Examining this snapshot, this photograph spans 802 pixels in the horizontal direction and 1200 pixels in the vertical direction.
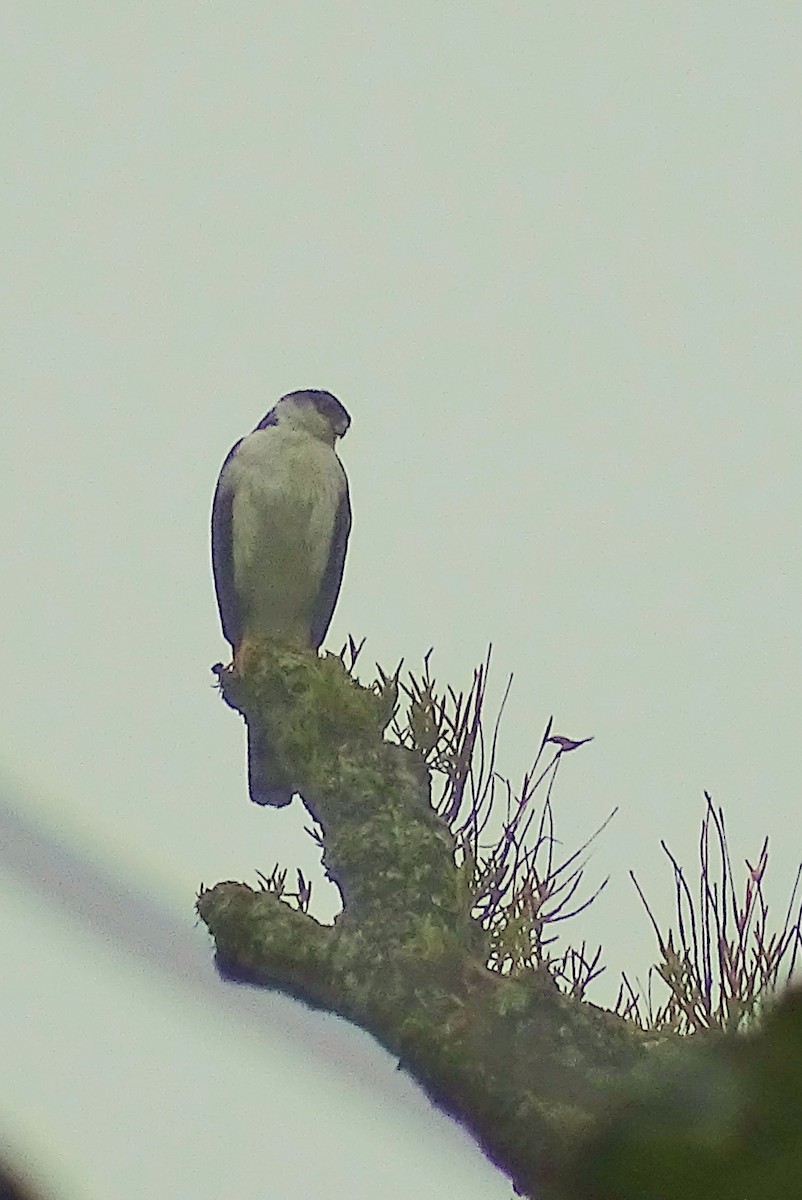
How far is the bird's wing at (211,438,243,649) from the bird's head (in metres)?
0.32

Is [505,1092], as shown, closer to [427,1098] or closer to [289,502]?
[427,1098]

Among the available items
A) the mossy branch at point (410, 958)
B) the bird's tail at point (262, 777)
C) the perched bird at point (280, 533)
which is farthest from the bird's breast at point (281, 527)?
the mossy branch at point (410, 958)

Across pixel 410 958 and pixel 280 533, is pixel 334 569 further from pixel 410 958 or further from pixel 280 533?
pixel 410 958

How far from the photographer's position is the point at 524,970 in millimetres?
3363

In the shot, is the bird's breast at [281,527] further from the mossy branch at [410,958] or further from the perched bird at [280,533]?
the mossy branch at [410,958]

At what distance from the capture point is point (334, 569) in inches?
270

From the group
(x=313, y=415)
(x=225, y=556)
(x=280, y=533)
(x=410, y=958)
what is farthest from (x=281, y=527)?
(x=410, y=958)

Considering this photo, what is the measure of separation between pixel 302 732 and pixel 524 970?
4.46ft

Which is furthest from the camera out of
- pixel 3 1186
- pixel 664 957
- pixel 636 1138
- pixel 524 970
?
pixel 664 957

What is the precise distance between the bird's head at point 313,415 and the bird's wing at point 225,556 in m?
0.32

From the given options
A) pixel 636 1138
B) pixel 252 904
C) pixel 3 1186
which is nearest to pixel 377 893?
pixel 252 904

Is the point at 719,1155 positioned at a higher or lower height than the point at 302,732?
lower

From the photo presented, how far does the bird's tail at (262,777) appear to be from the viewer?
5191 millimetres

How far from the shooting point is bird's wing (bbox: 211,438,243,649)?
6.75 meters
